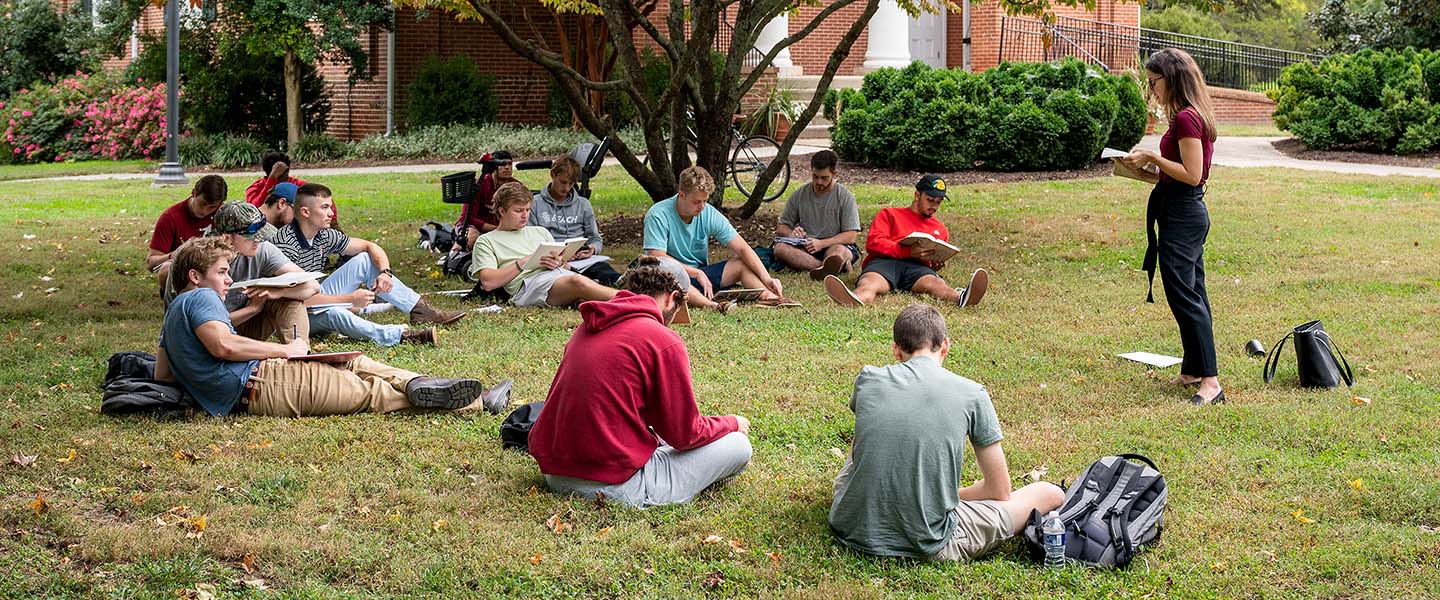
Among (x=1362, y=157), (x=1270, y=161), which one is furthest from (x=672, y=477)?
(x=1362, y=157)

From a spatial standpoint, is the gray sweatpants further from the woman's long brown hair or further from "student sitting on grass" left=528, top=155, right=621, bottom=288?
"student sitting on grass" left=528, top=155, right=621, bottom=288

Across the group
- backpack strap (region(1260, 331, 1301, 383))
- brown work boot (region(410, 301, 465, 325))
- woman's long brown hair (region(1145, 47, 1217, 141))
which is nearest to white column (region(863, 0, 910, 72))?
brown work boot (region(410, 301, 465, 325))

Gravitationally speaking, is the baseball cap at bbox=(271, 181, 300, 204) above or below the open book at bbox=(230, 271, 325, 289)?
above

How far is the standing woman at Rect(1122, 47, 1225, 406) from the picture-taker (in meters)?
6.79

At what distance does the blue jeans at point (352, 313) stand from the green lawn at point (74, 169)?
14378 mm

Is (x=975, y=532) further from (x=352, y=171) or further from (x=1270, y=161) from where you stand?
(x=352, y=171)

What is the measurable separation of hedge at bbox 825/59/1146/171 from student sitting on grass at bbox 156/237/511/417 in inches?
473

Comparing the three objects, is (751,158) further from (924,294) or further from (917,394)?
(917,394)

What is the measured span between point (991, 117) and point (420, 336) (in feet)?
36.4

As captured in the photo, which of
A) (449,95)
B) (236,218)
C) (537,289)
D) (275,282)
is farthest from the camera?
(449,95)

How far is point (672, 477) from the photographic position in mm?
5418

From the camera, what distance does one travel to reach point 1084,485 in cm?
516

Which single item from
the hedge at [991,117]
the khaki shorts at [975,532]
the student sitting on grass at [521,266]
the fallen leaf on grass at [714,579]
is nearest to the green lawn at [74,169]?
the hedge at [991,117]

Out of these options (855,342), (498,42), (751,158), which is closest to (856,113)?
(751,158)
